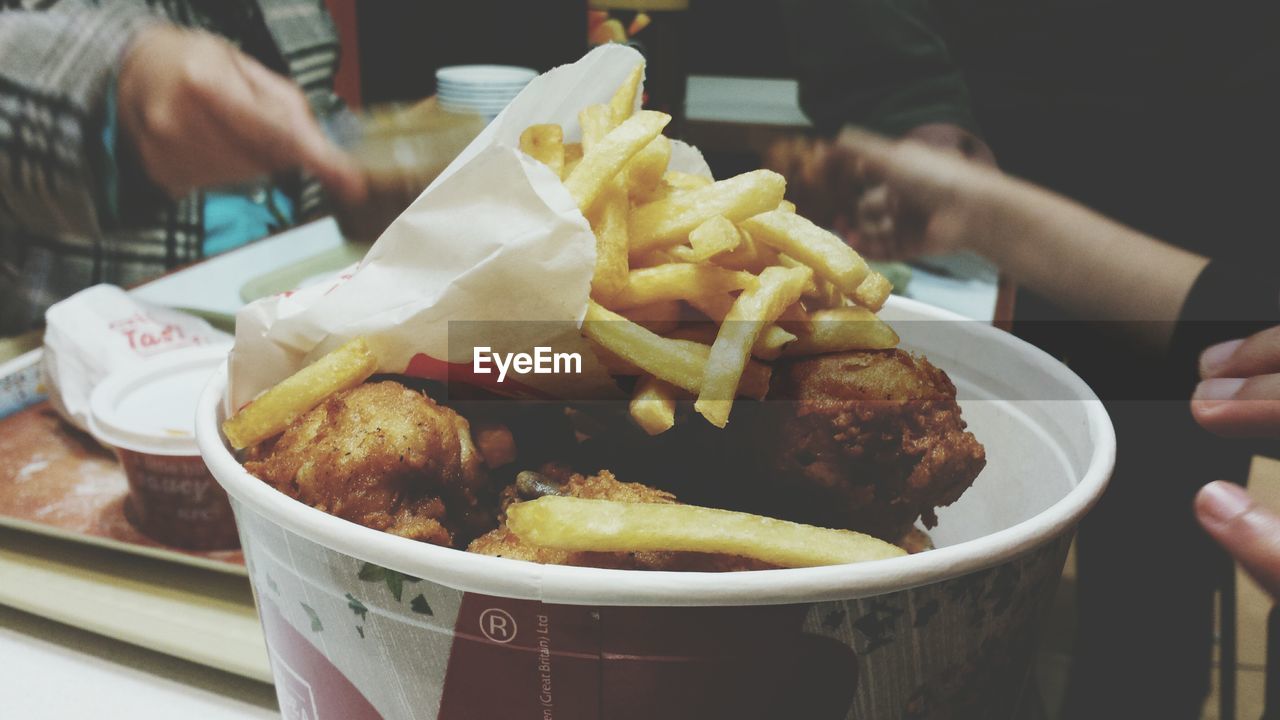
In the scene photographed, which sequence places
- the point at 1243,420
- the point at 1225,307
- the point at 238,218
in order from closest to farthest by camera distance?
the point at 1243,420 < the point at 1225,307 < the point at 238,218

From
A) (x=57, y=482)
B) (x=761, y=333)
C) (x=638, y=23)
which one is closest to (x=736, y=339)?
(x=761, y=333)

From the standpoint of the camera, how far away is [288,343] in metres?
0.55

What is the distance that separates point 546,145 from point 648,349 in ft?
0.57

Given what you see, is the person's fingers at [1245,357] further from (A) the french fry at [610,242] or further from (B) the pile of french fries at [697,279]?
(A) the french fry at [610,242]

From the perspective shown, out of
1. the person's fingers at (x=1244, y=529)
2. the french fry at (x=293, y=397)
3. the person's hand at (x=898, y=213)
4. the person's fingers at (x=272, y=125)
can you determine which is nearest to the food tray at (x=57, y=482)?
the french fry at (x=293, y=397)

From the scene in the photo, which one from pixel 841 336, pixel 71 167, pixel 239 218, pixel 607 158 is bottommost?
pixel 239 218

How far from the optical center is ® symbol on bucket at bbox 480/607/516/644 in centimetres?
37

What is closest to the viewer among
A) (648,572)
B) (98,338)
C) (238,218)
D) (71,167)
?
(648,572)

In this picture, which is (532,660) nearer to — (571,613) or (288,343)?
(571,613)

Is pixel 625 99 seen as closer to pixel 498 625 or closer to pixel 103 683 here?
pixel 498 625

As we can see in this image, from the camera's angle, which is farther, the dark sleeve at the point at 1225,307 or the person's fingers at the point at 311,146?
the person's fingers at the point at 311,146

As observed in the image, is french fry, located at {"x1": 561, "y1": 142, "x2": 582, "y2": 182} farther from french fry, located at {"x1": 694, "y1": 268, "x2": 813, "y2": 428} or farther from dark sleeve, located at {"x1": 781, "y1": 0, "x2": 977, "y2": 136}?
dark sleeve, located at {"x1": 781, "y1": 0, "x2": 977, "y2": 136}

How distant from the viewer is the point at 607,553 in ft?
1.41

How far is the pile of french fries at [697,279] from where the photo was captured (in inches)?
18.8
